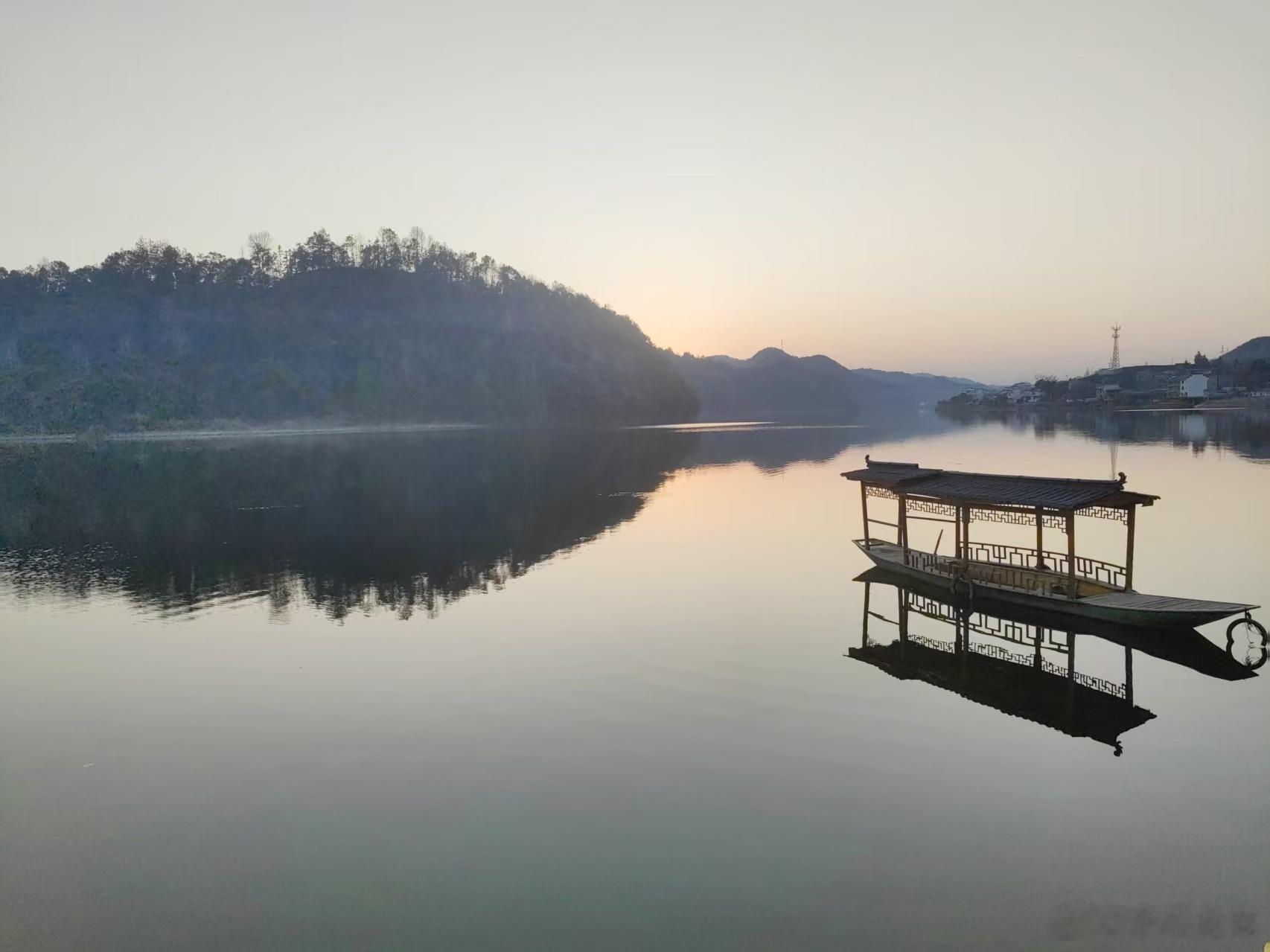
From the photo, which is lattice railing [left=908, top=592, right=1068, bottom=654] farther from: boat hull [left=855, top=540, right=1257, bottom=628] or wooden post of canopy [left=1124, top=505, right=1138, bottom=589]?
wooden post of canopy [left=1124, top=505, right=1138, bottom=589]

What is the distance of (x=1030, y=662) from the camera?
21484 millimetres

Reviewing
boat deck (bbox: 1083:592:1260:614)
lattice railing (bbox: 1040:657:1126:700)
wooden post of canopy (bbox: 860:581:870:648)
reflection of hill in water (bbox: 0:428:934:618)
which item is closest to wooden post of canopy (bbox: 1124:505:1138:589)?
boat deck (bbox: 1083:592:1260:614)

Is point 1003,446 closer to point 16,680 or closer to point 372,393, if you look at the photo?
point 16,680

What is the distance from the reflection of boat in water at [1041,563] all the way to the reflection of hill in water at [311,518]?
17487 millimetres

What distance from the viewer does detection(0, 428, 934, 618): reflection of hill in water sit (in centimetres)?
3334

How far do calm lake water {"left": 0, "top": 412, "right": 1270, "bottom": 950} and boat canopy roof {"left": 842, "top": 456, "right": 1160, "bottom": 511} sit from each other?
14.2ft

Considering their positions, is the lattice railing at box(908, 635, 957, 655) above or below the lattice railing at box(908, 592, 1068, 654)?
below

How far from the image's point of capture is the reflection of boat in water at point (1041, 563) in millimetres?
22953

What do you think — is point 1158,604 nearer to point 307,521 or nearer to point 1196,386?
point 307,521

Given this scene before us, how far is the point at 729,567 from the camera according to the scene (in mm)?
35281

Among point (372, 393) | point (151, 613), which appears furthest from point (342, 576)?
point (372, 393)

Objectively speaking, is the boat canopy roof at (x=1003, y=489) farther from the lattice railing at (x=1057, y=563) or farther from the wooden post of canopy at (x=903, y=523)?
the lattice railing at (x=1057, y=563)

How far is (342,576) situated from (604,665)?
57.3 ft

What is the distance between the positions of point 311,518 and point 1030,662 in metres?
44.4
